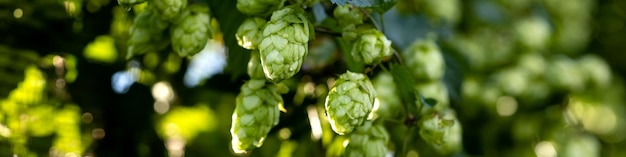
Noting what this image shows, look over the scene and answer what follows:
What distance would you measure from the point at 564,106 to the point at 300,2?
1.09 m

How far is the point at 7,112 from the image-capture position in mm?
1385

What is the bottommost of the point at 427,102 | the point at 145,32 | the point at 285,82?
the point at 285,82

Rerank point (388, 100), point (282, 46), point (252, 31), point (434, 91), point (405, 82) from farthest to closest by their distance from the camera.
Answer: point (434, 91) < point (388, 100) < point (405, 82) < point (252, 31) < point (282, 46)

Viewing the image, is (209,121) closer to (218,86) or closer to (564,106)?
(218,86)

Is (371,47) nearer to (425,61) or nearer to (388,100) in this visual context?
(388,100)

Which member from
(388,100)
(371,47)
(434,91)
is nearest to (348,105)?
(371,47)

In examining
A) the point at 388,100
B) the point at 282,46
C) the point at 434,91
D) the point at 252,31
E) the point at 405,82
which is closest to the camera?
the point at 282,46

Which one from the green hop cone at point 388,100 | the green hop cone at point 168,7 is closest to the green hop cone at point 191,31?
the green hop cone at point 168,7

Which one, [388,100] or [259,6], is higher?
[259,6]

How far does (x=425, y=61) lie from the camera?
4.73ft

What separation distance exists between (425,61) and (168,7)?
1.54 feet

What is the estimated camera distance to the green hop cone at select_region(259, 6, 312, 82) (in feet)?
3.14

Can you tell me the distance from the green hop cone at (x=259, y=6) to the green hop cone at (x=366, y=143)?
0.19m

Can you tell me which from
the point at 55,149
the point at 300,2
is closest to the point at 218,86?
the point at 55,149
